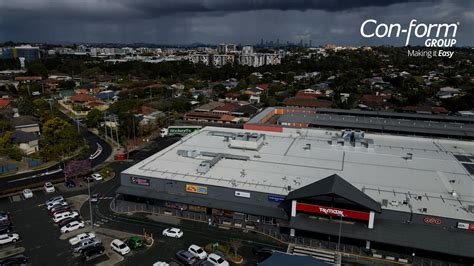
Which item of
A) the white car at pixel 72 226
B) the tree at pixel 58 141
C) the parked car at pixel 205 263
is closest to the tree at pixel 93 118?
the tree at pixel 58 141

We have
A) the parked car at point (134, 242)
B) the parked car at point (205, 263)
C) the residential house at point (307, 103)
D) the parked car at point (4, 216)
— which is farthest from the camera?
the residential house at point (307, 103)

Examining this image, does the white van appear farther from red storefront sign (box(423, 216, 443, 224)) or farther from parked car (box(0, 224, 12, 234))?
red storefront sign (box(423, 216, 443, 224))

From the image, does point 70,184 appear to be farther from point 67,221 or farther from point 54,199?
point 67,221

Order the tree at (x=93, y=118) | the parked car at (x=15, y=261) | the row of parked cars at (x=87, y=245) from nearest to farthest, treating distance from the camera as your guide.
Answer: the parked car at (x=15, y=261)
the row of parked cars at (x=87, y=245)
the tree at (x=93, y=118)

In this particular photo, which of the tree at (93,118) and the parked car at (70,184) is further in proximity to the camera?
the tree at (93,118)

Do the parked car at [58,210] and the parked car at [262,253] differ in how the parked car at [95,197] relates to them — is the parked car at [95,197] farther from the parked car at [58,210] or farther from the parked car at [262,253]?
the parked car at [262,253]

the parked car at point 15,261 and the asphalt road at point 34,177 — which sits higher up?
the parked car at point 15,261

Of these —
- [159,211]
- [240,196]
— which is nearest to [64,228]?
[159,211]
